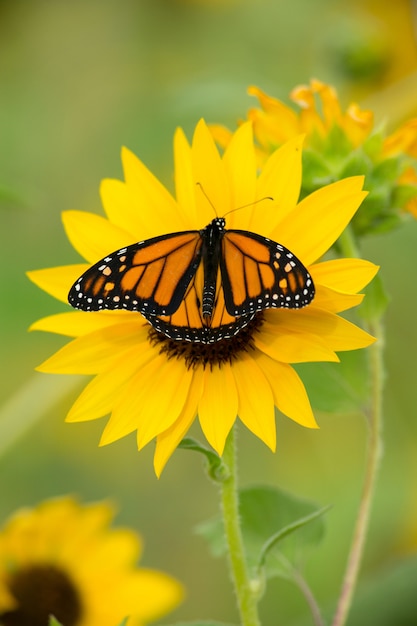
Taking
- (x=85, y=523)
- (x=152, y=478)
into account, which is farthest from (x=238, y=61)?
(x=85, y=523)

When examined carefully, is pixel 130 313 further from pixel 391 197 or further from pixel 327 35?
pixel 327 35

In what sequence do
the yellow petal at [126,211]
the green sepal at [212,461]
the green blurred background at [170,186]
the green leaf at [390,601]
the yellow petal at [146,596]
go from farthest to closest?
1. the green blurred background at [170,186]
2. the yellow petal at [146,596]
3. the green leaf at [390,601]
4. the yellow petal at [126,211]
5. the green sepal at [212,461]

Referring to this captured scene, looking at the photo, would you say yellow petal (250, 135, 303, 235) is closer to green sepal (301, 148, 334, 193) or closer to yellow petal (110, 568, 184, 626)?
green sepal (301, 148, 334, 193)

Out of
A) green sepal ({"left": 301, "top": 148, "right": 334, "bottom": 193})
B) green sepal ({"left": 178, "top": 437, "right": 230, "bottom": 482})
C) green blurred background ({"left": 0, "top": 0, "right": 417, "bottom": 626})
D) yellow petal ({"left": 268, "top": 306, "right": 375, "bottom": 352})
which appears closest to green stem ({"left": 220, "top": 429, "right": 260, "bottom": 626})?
green sepal ({"left": 178, "top": 437, "right": 230, "bottom": 482})

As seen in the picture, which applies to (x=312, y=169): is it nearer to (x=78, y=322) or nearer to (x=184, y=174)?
(x=184, y=174)

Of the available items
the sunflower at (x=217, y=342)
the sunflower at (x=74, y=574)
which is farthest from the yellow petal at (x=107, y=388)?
the sunflower at (x=74, y=574)

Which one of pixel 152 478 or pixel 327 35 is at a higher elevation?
pixel 327 35

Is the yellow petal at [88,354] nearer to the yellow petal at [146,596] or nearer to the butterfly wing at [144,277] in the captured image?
the butterfly wing at [144,277]
